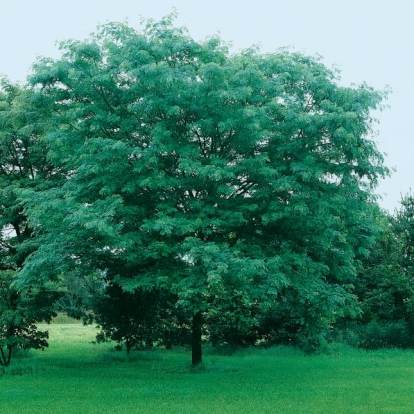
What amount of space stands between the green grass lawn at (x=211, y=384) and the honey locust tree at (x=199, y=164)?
8.53 ft

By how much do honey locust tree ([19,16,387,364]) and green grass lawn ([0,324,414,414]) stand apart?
2.60 meters

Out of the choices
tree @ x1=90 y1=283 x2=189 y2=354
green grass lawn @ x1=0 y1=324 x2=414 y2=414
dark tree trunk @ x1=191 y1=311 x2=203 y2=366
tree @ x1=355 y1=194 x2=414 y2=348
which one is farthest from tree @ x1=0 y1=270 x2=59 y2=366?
tree @ x1=355 y1=194 x2=414 y2=348

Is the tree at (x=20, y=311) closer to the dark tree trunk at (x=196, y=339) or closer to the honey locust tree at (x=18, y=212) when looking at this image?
the honey locust tree at (x=18, y=212)

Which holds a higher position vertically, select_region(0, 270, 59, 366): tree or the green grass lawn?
select_region(0, 270, 59, 366): tree

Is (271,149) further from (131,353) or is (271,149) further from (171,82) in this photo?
(131,353)

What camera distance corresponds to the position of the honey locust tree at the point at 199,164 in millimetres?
19750

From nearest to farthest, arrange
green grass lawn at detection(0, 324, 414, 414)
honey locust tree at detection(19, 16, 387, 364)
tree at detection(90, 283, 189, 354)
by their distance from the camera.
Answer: green grass lawn at detection(0, 324, 414, 414) < honey locust tree at detection(19, 16, 387, 364) < tree at detection(90, 283, 189, 354)

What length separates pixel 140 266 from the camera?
73.9 feet

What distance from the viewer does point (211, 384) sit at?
1944 centimetres

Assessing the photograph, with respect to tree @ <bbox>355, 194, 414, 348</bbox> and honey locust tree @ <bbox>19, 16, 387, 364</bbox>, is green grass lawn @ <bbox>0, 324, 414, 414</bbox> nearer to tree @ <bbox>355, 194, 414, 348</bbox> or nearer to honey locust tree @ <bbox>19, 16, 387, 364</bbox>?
tree @ <bbox>355, 194, 414, 348</bbox>

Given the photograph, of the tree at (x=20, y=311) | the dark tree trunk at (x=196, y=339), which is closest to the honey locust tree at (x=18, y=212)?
the tree at (x=20, y=311)

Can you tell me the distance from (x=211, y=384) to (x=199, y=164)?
6742 millimetres

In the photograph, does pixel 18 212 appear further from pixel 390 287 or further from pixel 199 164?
pixel 390 287

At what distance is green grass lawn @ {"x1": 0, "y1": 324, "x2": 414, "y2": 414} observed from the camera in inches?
606
